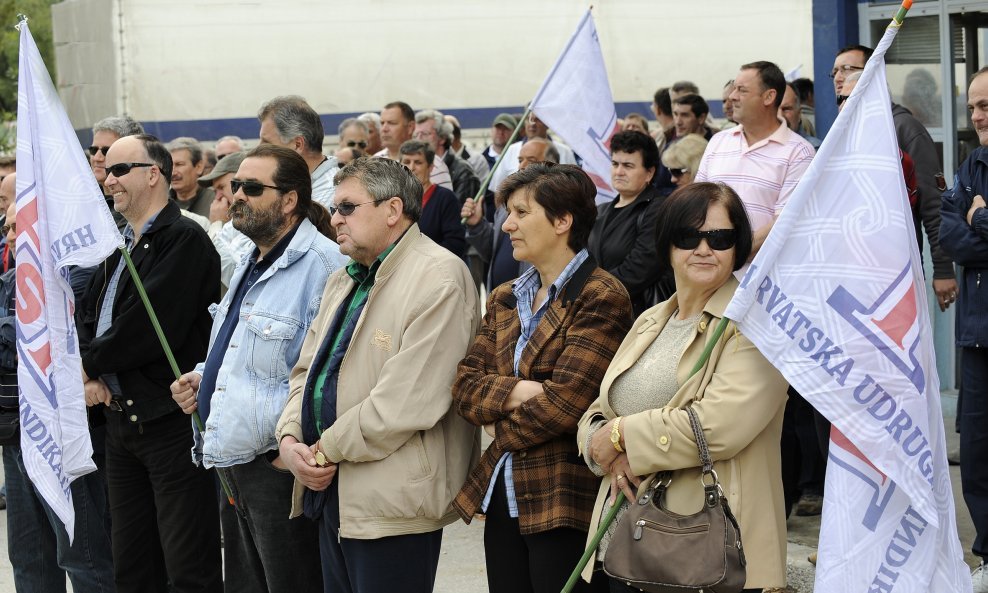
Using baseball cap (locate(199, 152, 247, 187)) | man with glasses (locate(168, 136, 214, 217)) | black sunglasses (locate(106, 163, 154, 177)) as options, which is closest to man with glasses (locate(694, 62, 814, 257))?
baseball cap (locate(199, 152, 247, 187))

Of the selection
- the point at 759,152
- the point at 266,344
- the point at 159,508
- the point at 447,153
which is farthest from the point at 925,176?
the point at 447,153

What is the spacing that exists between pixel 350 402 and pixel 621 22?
1094 cm

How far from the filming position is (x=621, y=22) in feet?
48.1

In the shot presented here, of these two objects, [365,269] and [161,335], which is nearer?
[365,269]

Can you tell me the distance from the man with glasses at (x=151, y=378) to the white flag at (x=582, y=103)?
2.73 metres

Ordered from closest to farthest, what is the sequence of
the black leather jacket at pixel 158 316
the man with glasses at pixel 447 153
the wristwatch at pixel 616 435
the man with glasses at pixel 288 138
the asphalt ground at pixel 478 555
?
the wristwatch at pixel 616 435 < the black leather jacket at pixel 158 316 < the asphalt ground at pixel 478 555 < the man with glasses at pixel 288 138 < the man with glasses at pixel 447 153

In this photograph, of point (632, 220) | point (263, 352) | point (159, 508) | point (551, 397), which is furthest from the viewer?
point (632, 220)

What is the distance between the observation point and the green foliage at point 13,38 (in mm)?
35562

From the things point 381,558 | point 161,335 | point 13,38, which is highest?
point 13,38

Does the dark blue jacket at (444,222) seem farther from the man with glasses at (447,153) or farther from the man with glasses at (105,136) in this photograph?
the man with glasses at (105,136)

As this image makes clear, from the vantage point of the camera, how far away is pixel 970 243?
17.2ft

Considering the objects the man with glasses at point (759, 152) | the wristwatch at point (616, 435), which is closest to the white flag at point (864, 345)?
the wristwatch at point (616, 435)

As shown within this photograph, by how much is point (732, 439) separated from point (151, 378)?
9.25ft

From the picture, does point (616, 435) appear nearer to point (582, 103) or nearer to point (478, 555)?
point (478, 555)
